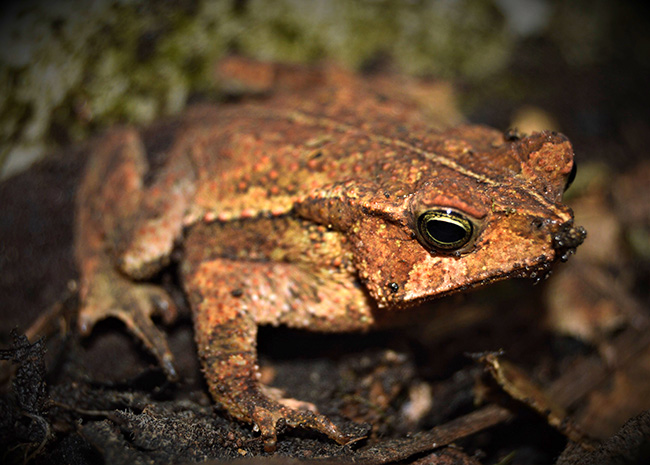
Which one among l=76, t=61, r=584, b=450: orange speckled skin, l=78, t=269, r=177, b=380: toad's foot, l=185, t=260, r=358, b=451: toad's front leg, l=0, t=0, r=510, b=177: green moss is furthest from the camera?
l=0, t=0, r=510, b=177: green moss

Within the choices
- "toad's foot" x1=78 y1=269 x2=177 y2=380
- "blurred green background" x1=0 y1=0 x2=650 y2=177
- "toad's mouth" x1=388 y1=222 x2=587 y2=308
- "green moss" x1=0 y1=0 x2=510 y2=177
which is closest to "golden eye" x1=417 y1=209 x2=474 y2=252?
"toad's mouth" x1=388 y1=222 x2=587 y2=308

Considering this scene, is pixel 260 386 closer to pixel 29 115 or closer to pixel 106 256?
pixel 106 256

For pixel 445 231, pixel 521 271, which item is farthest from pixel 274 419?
pixel 521 271

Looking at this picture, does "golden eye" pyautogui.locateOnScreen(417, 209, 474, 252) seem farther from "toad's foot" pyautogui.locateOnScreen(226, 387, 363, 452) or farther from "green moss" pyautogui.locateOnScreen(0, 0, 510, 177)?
"green moss" pyautogui.locateOnScreen(0, 0, 510, 177)

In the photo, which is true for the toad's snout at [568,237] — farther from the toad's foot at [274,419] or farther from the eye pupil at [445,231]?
the toad's foot at [274,419]

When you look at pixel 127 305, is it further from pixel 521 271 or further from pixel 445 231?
pixel 521 271

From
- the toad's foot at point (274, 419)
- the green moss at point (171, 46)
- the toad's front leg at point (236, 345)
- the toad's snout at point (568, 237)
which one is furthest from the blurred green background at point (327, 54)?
the toad's foot at point (274, 419)
